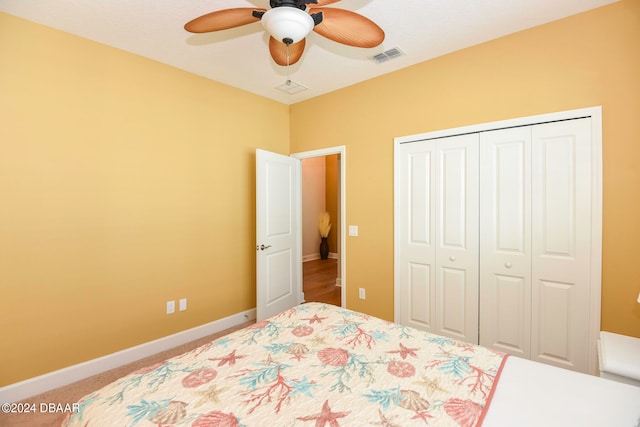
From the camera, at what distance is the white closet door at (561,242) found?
2.11m

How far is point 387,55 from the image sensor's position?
2.70m

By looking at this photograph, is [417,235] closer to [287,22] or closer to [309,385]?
[309,385]

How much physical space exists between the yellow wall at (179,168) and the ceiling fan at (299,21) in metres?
1.44

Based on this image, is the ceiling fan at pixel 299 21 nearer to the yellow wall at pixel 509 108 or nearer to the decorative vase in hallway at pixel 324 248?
the yellow wall at pixel 509 108

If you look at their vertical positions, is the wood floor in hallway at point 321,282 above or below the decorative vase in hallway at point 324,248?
below

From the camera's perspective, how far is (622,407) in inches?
42.1

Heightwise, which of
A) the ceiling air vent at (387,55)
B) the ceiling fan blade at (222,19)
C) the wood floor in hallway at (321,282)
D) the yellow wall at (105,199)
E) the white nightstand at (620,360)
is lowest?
the wood floor in hallway at (321,282)

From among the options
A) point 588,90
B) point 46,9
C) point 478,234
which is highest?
point 46,9

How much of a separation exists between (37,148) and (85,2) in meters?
1.08

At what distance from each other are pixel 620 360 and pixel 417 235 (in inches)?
62.7

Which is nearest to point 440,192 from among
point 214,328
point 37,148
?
point 214,328

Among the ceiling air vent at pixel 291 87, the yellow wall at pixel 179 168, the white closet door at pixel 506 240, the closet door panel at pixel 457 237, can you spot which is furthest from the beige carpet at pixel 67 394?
the ceiling air vent at pixel 291 87

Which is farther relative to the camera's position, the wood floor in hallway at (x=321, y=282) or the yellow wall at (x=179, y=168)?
the wood floor in hallway at (x=321, y=282)

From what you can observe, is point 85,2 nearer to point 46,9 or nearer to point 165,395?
point 46,9
